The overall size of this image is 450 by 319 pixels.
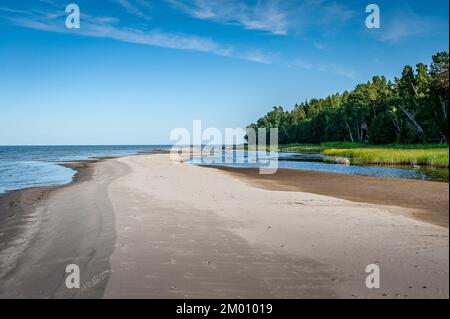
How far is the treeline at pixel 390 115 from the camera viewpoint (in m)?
58.1

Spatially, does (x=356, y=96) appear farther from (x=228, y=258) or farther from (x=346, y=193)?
(x=228, y=258)

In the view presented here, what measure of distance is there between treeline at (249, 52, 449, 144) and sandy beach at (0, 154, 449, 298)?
112ft

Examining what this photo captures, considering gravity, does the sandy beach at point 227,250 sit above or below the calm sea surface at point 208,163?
above

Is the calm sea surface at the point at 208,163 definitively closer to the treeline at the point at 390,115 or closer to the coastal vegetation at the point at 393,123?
the coastal vegetation at the point at 393,123

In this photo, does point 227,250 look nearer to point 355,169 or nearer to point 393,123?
point 355,169

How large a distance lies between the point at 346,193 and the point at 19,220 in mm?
16271

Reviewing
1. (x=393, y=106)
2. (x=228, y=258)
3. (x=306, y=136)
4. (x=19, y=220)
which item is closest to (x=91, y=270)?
(x=228, y=258)

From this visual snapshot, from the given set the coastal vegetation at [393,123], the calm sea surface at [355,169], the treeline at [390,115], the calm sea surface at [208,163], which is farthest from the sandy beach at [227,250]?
the treeline at [390,115]

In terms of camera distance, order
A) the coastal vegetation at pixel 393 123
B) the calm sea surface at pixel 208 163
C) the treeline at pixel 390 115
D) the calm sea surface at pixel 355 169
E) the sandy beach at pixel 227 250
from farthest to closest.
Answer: the treeline at pixel 390 115 → the coastal vegetation at pixel 393 123 → the calm sea surface at pixel 355 169 → the calm sea surface at pixel 208 163 → the sandy beach at pixel 227 250

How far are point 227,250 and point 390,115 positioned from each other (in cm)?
7632

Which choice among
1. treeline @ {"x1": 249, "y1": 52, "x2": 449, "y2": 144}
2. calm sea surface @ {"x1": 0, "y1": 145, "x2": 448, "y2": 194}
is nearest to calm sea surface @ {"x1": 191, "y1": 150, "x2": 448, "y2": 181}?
calm sea surface @ {"x1": 0, "y1": 145, "x2": 448, "y2": 194}

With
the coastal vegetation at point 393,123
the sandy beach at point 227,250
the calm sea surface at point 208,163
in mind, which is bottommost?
the calm sea surface at point 208,163

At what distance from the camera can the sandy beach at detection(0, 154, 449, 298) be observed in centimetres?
574

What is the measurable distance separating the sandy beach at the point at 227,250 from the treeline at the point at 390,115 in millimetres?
34087
